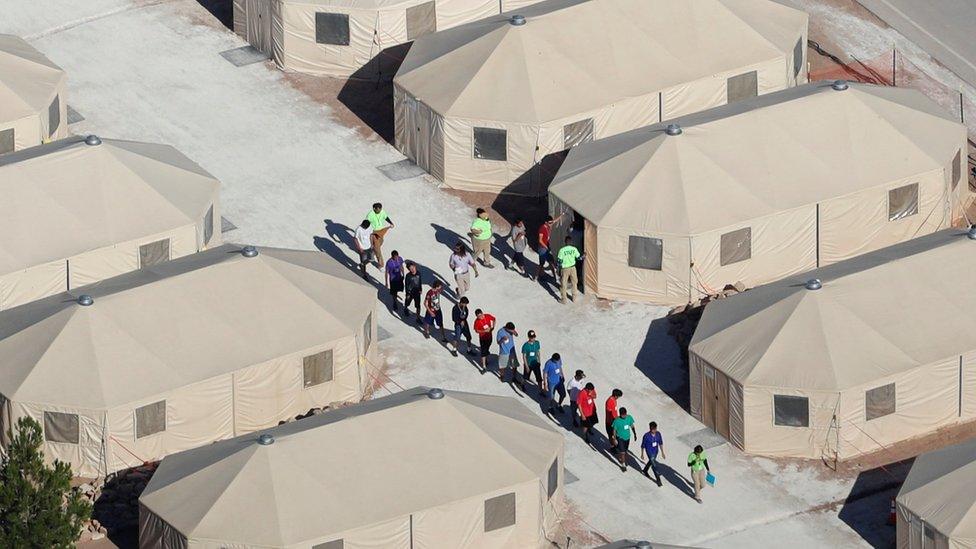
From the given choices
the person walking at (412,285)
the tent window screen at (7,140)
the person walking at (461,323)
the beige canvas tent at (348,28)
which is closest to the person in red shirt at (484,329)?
the person walking at (461,323)

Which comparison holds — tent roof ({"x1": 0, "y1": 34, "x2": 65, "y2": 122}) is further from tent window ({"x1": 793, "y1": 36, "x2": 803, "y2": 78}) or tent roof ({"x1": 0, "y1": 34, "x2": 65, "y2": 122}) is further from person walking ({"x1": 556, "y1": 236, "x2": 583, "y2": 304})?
tent window ({"x1": 793, "y1": 36, "x2": 803, "y2": 78})

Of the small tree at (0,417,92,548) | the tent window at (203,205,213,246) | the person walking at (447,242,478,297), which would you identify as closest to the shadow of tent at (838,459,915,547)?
the person walking at (447,242,478,297)

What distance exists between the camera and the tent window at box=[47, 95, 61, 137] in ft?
225

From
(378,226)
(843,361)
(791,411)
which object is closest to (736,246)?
(843,361)

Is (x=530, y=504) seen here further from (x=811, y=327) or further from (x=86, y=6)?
(x=86, y=6)

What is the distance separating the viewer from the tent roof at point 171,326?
5784 centimetres

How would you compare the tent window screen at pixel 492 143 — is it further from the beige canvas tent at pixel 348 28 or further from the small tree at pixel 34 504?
the small tree at pixel 34 504

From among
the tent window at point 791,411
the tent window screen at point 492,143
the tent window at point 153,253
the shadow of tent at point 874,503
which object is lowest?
the shadow of tent at point 874,503

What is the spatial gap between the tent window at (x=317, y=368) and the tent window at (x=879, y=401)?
11492 millimetres

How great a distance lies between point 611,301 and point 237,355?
9.62m

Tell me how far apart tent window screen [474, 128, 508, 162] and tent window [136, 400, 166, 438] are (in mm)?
13085

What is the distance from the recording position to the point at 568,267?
6275cm

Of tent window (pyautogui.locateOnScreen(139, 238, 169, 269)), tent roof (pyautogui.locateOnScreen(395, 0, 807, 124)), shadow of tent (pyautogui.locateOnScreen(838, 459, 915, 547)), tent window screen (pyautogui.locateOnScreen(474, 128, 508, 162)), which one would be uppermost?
tent roof (pyautogui.locateOnScreen(395, 0, 807, 124))

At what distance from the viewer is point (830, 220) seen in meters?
64.4
